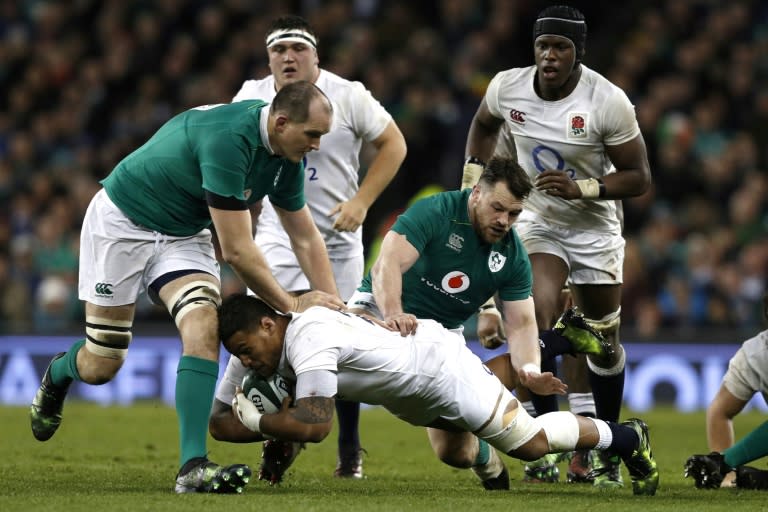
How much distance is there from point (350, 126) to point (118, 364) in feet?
6.96

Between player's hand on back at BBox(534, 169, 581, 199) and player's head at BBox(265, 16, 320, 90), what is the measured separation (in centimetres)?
159

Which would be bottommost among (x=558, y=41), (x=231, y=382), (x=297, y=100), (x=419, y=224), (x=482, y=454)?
(x=231, y=382)

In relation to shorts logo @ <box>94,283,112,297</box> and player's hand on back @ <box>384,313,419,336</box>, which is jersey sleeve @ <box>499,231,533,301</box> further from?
shorts logo @ <box>94,283,112,297</box>

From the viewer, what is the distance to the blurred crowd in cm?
1473

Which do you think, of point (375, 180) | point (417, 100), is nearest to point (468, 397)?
point (375, 180)

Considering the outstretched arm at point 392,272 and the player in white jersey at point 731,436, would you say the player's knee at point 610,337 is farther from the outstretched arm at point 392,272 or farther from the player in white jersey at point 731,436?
the outstretched arm at point 392,272

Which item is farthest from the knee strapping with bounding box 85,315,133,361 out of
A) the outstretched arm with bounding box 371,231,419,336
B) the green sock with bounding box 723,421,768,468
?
the green sock with bounding box 723,421,768,468

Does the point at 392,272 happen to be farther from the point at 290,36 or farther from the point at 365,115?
the point at 290,36

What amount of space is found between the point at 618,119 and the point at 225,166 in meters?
2.45

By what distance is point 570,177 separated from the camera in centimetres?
798

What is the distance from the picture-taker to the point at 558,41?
25.6ft

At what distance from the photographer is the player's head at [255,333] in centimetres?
628

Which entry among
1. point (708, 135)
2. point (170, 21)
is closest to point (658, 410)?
point (708, 135)

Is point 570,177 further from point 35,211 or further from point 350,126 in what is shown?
point 35,211
